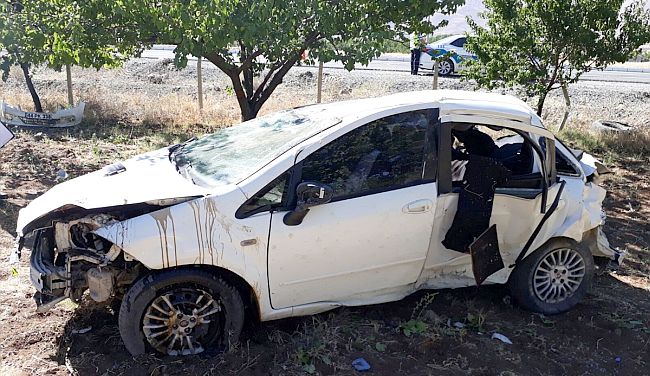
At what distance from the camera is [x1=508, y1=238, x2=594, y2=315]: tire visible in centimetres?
461

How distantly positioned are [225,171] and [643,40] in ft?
26.3

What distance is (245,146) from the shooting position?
4.39 m

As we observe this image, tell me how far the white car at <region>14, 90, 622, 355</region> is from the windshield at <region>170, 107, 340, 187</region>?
0.02 meters

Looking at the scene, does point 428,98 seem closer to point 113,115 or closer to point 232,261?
point 232,261

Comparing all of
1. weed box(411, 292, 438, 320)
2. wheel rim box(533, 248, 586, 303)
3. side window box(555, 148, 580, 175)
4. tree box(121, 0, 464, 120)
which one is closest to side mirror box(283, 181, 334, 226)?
weed box(411, 292, 438, 320)

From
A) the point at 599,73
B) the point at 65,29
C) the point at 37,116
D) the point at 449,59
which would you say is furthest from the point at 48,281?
the point at 599,73

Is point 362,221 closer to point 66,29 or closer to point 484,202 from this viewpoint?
point 484,202

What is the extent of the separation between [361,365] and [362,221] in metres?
0.91

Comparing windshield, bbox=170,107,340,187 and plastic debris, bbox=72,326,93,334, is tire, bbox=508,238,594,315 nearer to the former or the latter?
windshield, bbox=170,107,340,187

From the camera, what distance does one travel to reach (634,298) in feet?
16.8

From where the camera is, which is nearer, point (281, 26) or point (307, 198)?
point (307, 198)

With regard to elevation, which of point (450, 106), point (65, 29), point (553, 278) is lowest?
point (553, 278)

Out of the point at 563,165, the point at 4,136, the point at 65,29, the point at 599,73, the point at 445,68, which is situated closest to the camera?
the point at 563,165

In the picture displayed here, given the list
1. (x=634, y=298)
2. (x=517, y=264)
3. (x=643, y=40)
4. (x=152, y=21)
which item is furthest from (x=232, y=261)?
(x=643, y=40)
